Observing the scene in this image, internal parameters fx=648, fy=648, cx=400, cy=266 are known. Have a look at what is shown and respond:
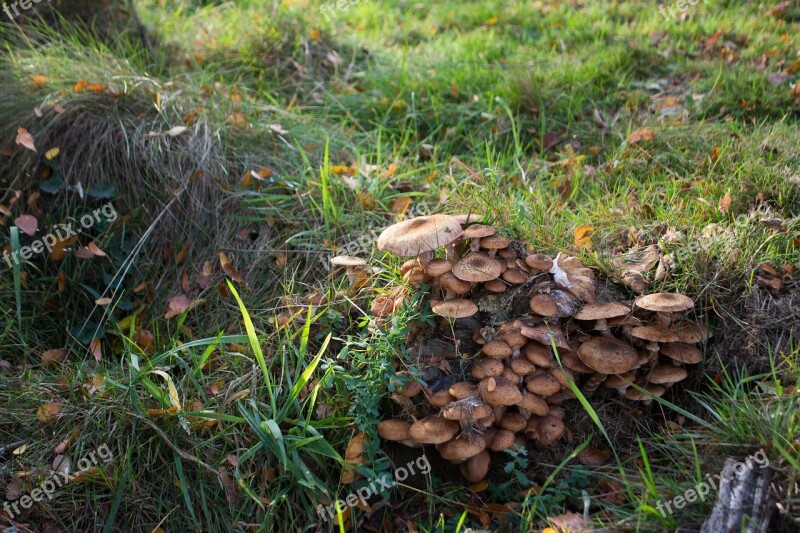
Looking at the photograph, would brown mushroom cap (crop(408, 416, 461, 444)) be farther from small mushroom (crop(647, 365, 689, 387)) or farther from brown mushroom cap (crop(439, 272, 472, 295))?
small mushroom (crop(647, 365, 689, 387))

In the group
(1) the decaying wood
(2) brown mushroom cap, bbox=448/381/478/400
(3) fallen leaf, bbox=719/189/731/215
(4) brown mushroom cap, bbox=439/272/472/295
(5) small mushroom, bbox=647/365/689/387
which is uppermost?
(4) brown mushroom cap, bbox=439/272/472/295

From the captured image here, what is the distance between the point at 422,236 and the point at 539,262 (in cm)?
57

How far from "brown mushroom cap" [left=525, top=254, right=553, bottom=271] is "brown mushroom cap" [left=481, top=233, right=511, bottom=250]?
124 mm

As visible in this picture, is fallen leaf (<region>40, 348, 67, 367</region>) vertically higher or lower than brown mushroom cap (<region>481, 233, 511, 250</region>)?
lower

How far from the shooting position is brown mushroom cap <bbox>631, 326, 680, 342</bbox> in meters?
2.70

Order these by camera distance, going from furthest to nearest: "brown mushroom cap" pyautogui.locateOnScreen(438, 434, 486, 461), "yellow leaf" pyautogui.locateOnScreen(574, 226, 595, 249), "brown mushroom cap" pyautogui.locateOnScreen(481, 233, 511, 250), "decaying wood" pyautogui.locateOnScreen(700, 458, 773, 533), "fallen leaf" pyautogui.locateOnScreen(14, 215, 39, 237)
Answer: "fallen leaf" pyautogui.locateOnScreen(14, 215, 39, 237) < "yellow leaf" pyautogui.locateOnScreen(574, 226, 595, 249) < "brown mushroom cap" pyautogui.locateOnScreen(481, 233, 511, 250) < "brown mushroom cap" pyautogui.locateOnScreen(438, 434, 486, 461) < "decaying wood" pyautogui.locateOnScreen(700, 458, 773, 533)

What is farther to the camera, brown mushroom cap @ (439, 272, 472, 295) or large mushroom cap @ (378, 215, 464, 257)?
brown mushroom cap @ (439, 272, 472, 295)

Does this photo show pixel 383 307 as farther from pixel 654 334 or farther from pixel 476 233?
pixel 654 334

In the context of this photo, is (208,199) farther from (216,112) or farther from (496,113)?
(496,113)

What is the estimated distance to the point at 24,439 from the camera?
291cm

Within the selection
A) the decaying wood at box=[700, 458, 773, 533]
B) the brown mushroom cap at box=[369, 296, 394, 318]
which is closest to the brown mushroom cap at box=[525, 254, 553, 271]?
the brown mushroom cap at box=[369, 296, 394, 318]

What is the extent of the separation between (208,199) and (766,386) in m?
3.18

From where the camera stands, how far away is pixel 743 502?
7.04ft

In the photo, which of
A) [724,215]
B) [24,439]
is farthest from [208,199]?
[724,215]
